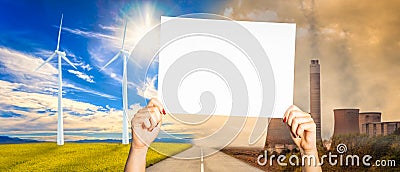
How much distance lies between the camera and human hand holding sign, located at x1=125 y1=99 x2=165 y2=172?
1.34m

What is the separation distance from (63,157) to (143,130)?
212 inches

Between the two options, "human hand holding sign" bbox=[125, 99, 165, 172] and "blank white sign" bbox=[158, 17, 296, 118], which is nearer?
"human hand holding sign" bbox=[125, 99, 165, 172]

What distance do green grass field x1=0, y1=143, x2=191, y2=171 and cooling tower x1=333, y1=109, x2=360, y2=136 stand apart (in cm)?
288

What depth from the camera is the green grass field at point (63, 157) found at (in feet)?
20.6

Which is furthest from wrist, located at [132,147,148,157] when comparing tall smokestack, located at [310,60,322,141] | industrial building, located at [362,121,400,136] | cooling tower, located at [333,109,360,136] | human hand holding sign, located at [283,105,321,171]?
industrial building, located at [362,121,400,136]

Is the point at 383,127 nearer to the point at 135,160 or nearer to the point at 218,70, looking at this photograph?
the point at 218,70

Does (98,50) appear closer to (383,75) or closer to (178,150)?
(383,75)

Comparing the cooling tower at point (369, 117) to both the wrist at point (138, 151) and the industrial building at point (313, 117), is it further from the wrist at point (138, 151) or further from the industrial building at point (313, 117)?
the wrist at point (138, 151)

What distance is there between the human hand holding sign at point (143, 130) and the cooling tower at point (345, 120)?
601 centimetres

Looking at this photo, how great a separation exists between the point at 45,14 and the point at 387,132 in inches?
188

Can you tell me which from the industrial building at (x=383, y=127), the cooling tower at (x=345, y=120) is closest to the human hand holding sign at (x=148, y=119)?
the cooling tower at (x=345, y=120)

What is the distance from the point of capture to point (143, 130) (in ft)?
4.62

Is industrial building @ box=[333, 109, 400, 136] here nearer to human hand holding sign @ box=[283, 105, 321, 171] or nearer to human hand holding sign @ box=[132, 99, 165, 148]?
human hand holding sign @ box=[283, 105, 321, 171]

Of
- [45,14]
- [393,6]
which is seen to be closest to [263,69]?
[45,14]
